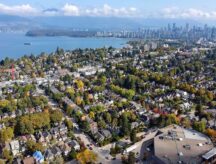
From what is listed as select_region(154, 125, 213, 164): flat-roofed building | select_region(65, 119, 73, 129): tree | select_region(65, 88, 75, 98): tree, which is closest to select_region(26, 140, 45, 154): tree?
select_region(65, 119, 73, 129): tree

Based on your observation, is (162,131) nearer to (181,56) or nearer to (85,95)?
(85,95)

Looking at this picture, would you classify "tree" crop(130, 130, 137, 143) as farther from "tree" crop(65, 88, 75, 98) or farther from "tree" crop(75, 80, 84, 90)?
"tree" crop(75, 80, 84, 90)

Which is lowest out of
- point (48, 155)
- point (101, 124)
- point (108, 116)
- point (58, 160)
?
point (48, 155)

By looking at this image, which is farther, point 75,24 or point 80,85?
point 75,24

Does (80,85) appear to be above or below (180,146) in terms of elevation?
above

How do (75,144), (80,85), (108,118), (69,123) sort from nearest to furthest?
(75,144)
(69,123)
(108,118)
(80,85)

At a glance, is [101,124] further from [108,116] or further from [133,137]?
[133,137]

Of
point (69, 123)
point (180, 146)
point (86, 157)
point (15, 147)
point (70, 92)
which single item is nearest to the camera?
point (86, 157)

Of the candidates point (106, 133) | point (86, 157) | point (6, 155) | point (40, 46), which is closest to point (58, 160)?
point (86, 157)

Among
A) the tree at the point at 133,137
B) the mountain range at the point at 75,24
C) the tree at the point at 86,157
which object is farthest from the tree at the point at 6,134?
the mountain range at the point at 75,24
